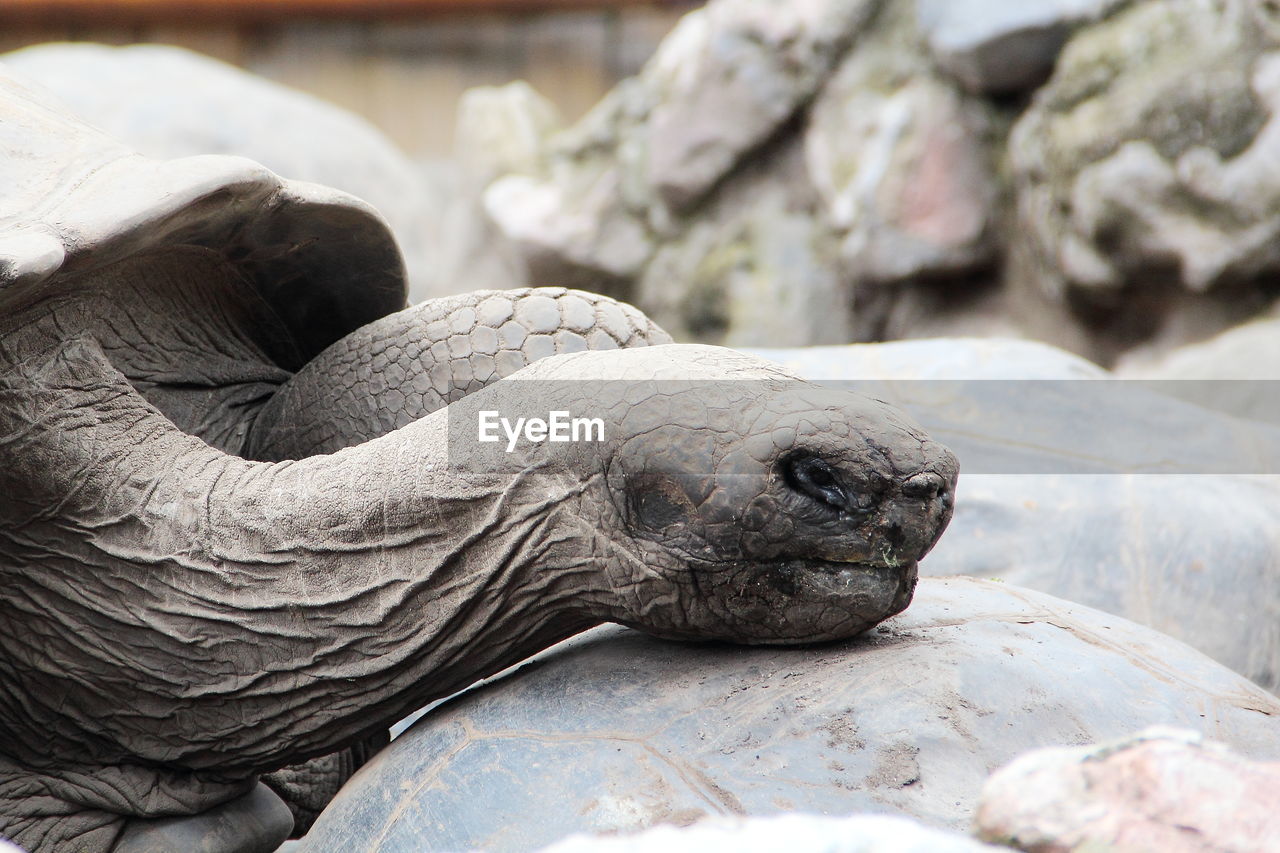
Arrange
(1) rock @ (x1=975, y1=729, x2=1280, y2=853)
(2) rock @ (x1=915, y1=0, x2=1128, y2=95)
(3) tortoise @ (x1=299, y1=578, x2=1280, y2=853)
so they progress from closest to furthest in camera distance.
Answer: (1) rock @ (x1=975, y1=729, x2=1280, y2=853), (3) tortoise @ (x1=299, y1=578, x2=1280, y2=853), (2) rock @ (x1=915, y1=0, x2=1128, y2=95)

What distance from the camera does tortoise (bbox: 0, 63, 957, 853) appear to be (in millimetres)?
1172

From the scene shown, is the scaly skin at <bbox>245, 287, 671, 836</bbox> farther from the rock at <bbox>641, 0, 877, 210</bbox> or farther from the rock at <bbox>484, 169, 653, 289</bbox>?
the rock at <bbox>484, 169, 653, 289</bbox>

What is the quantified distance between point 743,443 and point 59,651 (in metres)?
0.85

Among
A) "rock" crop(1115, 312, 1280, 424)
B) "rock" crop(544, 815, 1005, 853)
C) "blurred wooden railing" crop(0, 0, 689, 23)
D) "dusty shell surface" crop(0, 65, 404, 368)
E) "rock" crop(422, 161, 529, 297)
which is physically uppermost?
"blurred wooden railing" crop(0, 0, 689, 23)

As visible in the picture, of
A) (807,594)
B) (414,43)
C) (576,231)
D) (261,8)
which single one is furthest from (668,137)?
(807,594)

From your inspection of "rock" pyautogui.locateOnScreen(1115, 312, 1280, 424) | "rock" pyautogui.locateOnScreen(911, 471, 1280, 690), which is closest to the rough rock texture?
"rock" pyautogui.locateOnScreen(1115, 312, 1280, 424)

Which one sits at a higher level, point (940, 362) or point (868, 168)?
point (868, 168)

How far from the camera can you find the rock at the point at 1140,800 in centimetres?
74

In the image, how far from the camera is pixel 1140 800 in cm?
76

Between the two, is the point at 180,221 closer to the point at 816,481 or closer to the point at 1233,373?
the point at 816,481

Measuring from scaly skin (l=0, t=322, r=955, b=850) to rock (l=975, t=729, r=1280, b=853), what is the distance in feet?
1.26

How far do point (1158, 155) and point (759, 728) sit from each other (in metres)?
3.90

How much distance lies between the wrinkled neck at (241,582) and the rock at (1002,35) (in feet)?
13.2

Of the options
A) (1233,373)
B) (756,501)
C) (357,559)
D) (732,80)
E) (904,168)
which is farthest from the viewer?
(732,80)
